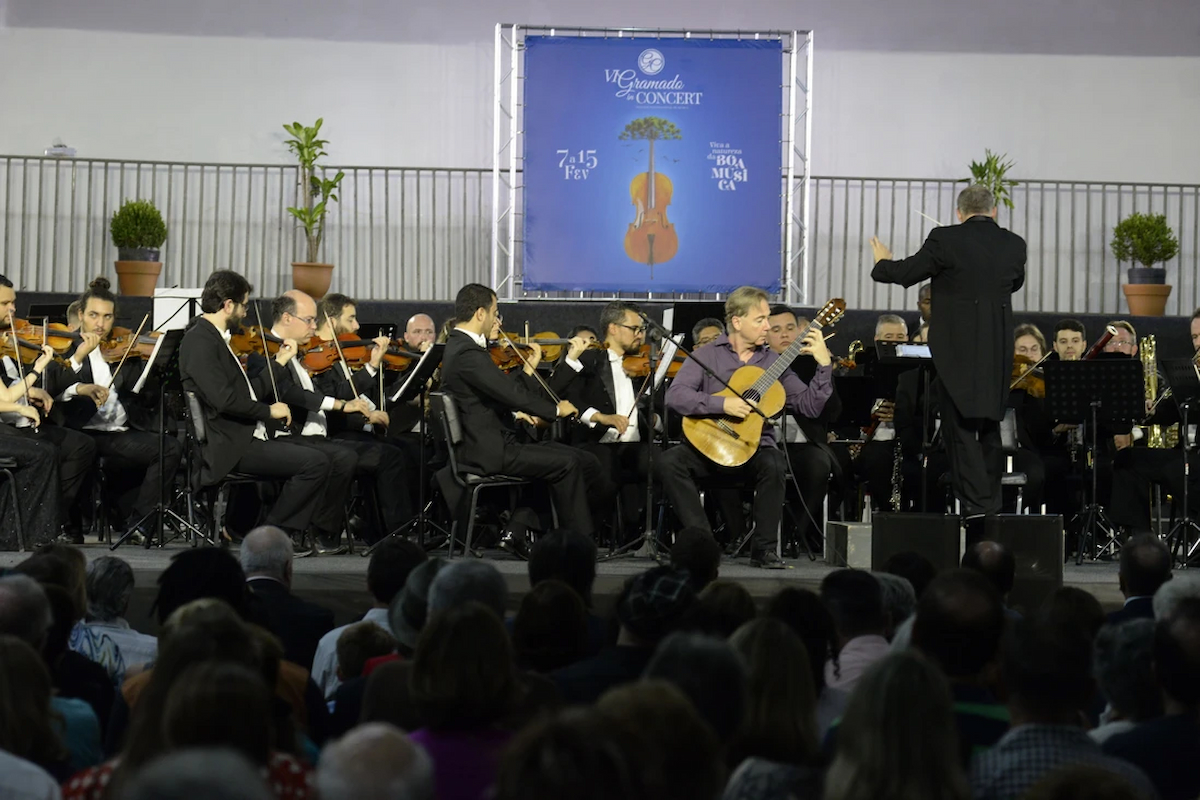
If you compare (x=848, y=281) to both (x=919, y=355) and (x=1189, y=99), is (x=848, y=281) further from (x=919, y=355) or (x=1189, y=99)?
(x=919, y=355)

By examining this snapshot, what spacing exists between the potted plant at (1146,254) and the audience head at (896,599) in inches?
350

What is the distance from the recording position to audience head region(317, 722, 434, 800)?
69.5 inches

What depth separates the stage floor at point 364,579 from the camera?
20.0 ft

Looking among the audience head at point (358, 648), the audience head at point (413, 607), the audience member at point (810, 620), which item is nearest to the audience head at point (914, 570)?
the audience member at point (810, 620)

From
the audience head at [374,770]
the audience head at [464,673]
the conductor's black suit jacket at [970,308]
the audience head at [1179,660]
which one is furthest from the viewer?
the conductor's black suit jacket at [970,308]

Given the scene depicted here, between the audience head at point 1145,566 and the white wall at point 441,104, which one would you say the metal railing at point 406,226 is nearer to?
the white wall at point 441,104

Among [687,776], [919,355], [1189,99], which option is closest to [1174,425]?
[919,355]

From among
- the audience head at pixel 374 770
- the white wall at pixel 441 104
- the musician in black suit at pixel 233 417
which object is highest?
the white wall at pixel 441 104

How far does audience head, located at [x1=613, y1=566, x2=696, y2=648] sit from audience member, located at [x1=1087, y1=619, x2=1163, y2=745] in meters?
0.97

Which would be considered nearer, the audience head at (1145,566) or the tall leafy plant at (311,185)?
the audience head at (1145,566)

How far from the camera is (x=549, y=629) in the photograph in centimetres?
356

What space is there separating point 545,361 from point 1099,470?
331 centimetres

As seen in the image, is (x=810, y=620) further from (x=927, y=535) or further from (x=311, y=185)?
(x=311, y=185)

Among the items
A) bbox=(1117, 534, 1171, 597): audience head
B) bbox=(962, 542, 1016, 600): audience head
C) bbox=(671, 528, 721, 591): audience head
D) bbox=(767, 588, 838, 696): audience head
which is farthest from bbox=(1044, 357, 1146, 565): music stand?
bbox=(767, 588, 838, 696): audience head
